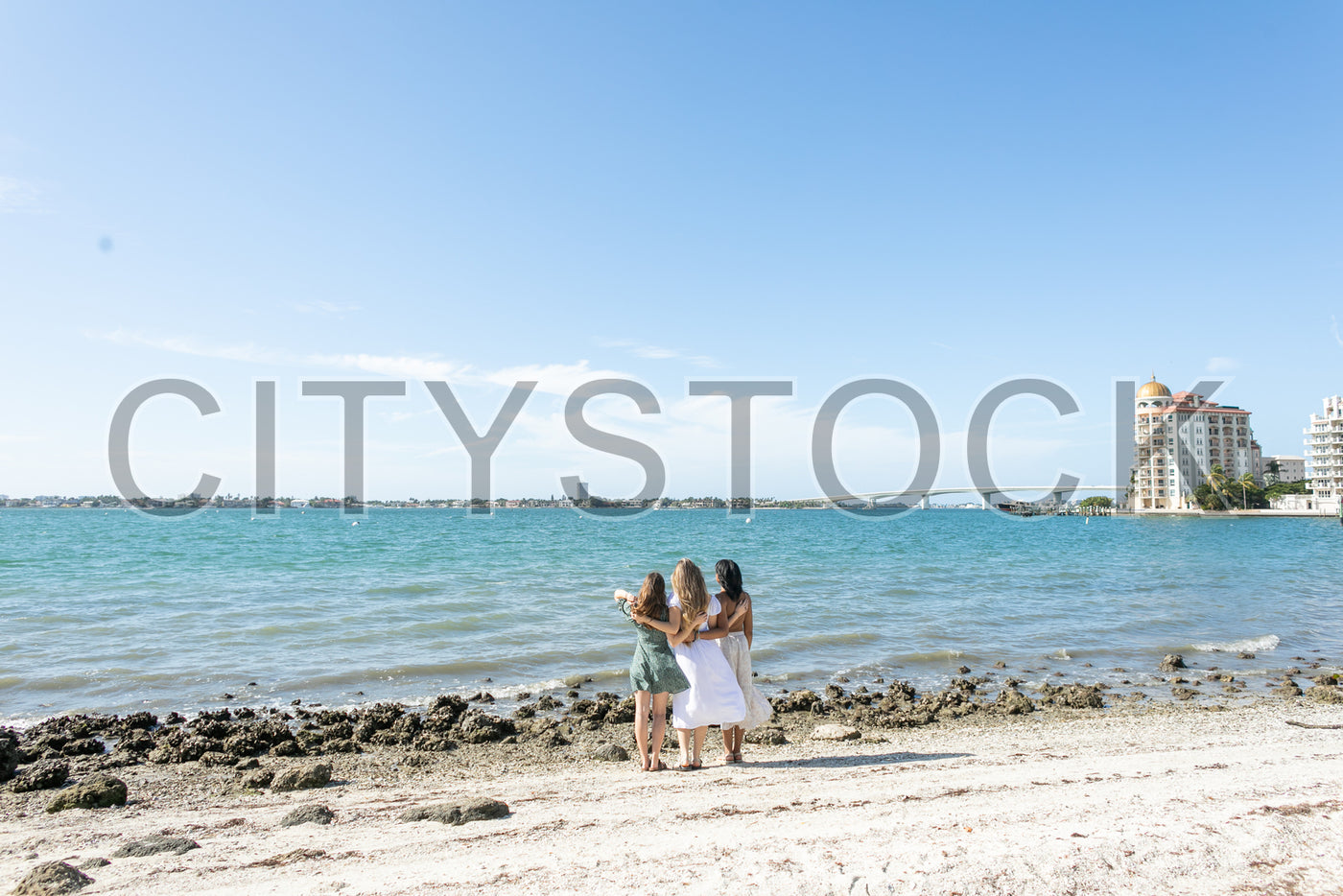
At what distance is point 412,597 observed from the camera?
23.0m

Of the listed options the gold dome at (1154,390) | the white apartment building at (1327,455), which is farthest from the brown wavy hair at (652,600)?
the gold dome at (1154,390)

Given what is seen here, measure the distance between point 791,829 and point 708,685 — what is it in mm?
2007

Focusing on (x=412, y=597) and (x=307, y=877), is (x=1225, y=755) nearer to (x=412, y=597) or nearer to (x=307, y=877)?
(x=307, y=877)

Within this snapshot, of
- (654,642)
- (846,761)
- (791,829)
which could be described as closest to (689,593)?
(654,642)

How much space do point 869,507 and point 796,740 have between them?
618 feet

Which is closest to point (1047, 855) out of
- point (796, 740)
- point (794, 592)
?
point (796, 740)

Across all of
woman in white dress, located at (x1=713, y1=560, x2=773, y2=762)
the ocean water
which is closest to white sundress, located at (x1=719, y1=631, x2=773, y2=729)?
woman in white dress, located at (x1=713, y1=560, x2=773, y2=762)

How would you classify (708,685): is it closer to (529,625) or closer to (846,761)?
(846,761)

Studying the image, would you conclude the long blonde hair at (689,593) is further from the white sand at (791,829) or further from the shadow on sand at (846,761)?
the shadow on sand at (846,761)

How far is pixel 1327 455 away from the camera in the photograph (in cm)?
12456

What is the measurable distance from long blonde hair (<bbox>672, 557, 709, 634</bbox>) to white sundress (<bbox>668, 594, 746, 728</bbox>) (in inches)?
6.8

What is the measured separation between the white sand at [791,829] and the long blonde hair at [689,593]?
1.57m

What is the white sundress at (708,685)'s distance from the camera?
7477mm

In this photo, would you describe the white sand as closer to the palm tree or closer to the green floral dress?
the green floral dress
